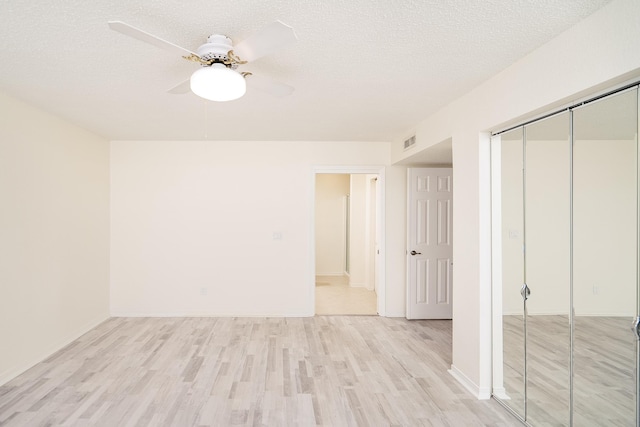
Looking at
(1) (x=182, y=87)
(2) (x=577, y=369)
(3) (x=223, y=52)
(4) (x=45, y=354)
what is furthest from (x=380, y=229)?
(4) (x=45, y=354)

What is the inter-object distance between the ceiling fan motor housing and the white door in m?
3.50

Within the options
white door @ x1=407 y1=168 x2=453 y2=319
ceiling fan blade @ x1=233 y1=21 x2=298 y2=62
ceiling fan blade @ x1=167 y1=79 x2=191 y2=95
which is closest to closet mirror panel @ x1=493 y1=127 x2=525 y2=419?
ceiling fan blade @ x1=233 y1=21 x2=298 y2=62

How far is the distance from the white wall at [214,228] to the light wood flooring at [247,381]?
596 millimetres

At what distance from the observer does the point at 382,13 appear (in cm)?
180

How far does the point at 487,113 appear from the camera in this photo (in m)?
2.73

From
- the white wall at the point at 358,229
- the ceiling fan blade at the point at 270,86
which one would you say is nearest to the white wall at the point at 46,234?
the ceiling fan blade at the point at 270,86

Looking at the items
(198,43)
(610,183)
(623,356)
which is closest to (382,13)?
(198,43)

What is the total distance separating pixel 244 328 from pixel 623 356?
3.76m

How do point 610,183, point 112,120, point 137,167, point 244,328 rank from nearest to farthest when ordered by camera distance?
point 610,183 < point 112,120 < point 244,328 < point 137,167

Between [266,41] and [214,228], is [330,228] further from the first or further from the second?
[266,41]

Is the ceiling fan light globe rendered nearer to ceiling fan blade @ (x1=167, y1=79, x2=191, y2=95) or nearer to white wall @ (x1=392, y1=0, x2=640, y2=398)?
ceiling fan blade @ (x1=167, y1=79, x2=191, y2=95)

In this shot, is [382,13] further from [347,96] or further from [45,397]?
[45,397]

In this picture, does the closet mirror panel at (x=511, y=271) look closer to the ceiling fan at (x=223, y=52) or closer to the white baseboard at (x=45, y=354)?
the ceiling fan at (x=223, y=52)

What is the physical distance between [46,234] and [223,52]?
9.98 feet
